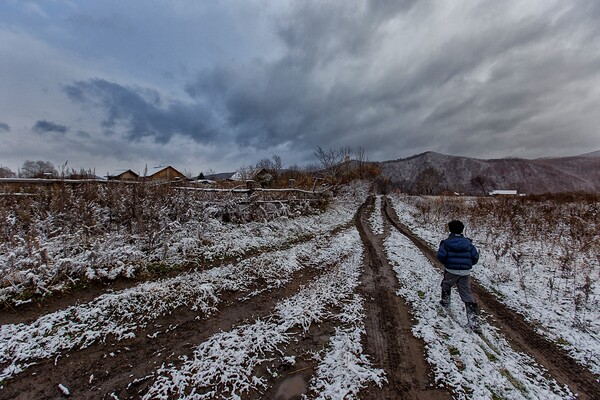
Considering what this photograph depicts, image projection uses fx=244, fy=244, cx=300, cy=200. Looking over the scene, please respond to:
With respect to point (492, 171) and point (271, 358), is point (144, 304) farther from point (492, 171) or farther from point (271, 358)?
point (492, 171)

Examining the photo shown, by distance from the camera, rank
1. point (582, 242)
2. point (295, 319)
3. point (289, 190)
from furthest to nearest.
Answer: point (289, 190), point (582, 242), point (295, 319)

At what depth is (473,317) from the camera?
4.10m

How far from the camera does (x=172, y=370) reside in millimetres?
3006

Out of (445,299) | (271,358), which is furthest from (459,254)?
(271,358)

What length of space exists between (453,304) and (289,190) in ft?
33.0

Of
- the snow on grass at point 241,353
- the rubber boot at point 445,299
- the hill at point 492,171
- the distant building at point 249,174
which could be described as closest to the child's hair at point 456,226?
the rubber boot at point 445,299

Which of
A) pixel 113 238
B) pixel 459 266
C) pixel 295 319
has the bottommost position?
pixel 295 319

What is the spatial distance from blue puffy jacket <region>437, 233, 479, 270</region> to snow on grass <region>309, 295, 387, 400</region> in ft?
6.89

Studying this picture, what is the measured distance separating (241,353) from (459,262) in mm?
4017

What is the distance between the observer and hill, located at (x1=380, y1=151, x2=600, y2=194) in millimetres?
105000

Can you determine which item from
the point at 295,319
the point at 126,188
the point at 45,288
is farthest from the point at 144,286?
the point at 126,188

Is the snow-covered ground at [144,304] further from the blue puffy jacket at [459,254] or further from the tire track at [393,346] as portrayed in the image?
the blue puffy jacket at [459,254]

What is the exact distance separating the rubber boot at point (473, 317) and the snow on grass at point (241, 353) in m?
2.11

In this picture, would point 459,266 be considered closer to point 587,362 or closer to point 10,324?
point 587,362
